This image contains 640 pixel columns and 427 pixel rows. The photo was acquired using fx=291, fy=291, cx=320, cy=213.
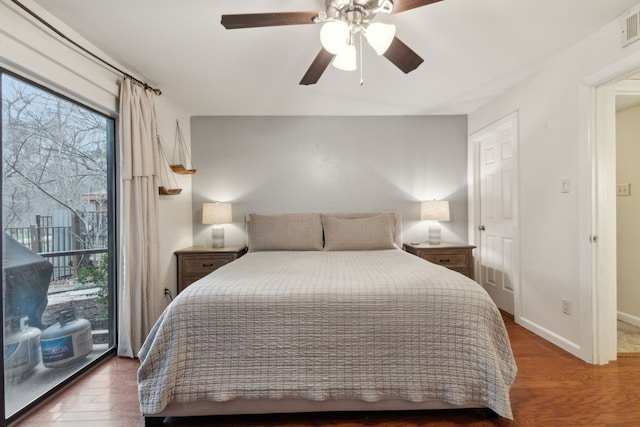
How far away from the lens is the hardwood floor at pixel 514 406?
1512 millimetres

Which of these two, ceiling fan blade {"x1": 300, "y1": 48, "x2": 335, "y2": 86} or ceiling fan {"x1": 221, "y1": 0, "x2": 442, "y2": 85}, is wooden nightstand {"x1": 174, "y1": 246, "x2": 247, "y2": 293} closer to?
ceiling fan blade {"x1": 300, "y1": 48, "x2": 335, "y2": 86}

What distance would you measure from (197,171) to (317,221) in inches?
63.1

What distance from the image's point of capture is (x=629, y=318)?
279 cm

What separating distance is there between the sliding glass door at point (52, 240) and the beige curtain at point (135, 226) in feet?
0.58

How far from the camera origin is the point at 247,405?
1.47 meters

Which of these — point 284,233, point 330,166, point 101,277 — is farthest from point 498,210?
point 101,277

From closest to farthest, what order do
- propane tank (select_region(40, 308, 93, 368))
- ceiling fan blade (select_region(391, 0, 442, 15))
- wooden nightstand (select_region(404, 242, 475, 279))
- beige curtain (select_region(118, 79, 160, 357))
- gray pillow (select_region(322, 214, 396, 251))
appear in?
1. ceiling fan blade (select_region(391, 0, 442, 15))
2. propane tank (select_region(40, 308, 93, 368))
3. beige curtain (select_region(118, 79, 160, 357))
4. gray pillow (select_region(322, 214, 396, 251))
5. wooden nightstand (select_region(404, 242, 475, 279))

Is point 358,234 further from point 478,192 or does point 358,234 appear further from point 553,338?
point 553,338

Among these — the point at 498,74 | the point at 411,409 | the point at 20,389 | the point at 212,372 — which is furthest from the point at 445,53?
the point at 20,389

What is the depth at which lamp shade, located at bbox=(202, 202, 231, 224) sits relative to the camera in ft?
10.6

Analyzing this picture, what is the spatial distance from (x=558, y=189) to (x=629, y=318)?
1.70 m

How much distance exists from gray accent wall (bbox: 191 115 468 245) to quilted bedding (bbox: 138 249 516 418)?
2136mm

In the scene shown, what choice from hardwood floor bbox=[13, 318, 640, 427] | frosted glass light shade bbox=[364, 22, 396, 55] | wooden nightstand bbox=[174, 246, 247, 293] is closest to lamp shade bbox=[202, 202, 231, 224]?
wooden nightstand bbox=[174, 246, 247, 293]

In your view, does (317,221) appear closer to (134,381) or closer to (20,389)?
(134,381)
